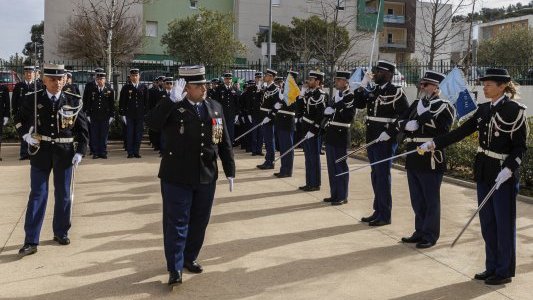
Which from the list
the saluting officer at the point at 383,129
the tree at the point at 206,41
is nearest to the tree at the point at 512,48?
the tree at the point at 206,41

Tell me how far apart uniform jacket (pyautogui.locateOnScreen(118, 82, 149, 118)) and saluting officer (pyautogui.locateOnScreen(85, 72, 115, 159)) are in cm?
32

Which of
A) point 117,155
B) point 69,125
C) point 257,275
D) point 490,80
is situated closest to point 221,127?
point 257,275

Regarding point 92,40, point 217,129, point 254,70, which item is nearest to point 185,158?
point 217,129

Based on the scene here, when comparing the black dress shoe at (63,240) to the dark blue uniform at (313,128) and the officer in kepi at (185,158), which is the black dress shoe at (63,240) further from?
the dark blue uniform at (313,128)

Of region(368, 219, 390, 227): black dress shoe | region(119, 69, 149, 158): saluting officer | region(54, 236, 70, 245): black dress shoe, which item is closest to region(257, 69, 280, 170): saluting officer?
region(119, 69, 149, 158): saluting officer

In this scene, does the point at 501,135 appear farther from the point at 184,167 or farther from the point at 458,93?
the point at 184,167

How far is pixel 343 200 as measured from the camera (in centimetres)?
911

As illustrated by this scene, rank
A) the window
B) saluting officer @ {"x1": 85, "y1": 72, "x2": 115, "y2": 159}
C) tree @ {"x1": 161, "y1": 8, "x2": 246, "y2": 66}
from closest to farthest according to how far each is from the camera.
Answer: saluting officer @ {"x1": 85, "y1": 72, "x2": 115, "y2": 159}
tree @ {"x1": 161, "y1": 8, "x2": 246, "y2": 66}
the window

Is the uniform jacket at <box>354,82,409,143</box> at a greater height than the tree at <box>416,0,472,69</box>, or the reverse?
the tree at <box>416,0,472,69</box>

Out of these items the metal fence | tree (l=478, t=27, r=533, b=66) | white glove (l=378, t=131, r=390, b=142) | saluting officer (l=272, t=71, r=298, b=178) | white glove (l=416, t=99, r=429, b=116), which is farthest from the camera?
tree (l=478, t=27, r=533, b=66)

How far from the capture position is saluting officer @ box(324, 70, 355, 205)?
8.97 meters

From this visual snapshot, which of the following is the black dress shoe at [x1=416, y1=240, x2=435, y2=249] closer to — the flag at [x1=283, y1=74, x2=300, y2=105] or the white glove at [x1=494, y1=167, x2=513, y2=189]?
the white glove at [x1=494, y1=167, x2=513, y2=189]

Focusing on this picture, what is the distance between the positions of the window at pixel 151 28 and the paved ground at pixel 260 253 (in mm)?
40121

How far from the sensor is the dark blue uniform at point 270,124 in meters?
12.6
